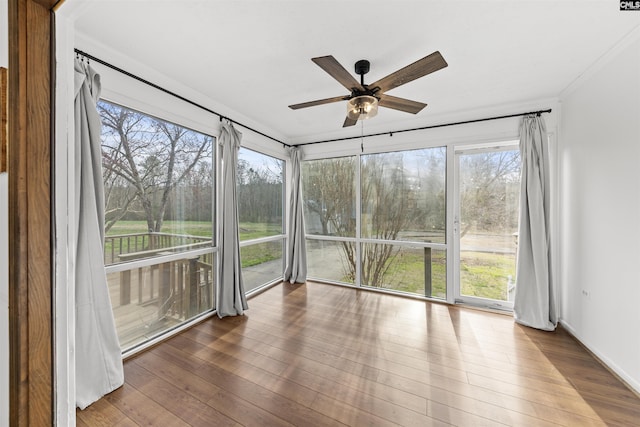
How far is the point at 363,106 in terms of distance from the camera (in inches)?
80.7

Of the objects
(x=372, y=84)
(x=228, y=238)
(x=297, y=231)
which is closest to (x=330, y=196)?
(x=297, y=231)

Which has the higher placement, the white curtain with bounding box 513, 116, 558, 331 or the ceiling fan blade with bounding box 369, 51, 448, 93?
the ceiling fan blade with bounding box 369, 51, 448, 93

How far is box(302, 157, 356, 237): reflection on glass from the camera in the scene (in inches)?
167

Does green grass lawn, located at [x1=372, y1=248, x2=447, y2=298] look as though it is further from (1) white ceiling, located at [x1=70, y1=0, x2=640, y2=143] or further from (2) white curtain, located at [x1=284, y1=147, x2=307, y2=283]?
(1) white ceiling, located at [x1=70, y1=0, x2=640, y2=143]

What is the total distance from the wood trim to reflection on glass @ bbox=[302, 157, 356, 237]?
373 centimetres

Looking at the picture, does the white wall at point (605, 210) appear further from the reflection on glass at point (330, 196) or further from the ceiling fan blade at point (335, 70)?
the reflection on glass at point (330, 196)

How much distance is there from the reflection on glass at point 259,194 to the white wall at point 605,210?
12.5 feet

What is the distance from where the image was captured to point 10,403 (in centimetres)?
86

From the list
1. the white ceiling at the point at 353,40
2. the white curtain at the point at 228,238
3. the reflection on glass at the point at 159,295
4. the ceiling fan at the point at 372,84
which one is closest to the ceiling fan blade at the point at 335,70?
the ceiling fan at the point at 372,84

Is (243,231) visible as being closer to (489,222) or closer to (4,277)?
(4,277)

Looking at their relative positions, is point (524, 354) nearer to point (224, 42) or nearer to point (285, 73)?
point (285, 73)

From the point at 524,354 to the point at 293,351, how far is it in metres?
2.13

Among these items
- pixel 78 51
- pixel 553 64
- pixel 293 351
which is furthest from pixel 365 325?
pixel 78 51

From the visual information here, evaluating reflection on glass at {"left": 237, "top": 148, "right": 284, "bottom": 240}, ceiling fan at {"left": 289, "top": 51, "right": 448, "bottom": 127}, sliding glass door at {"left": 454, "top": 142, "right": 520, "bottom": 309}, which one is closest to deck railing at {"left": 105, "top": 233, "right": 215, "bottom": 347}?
reflection on glass at {"left": 237, "top": 148, "right": 284, "bottom": 240}
